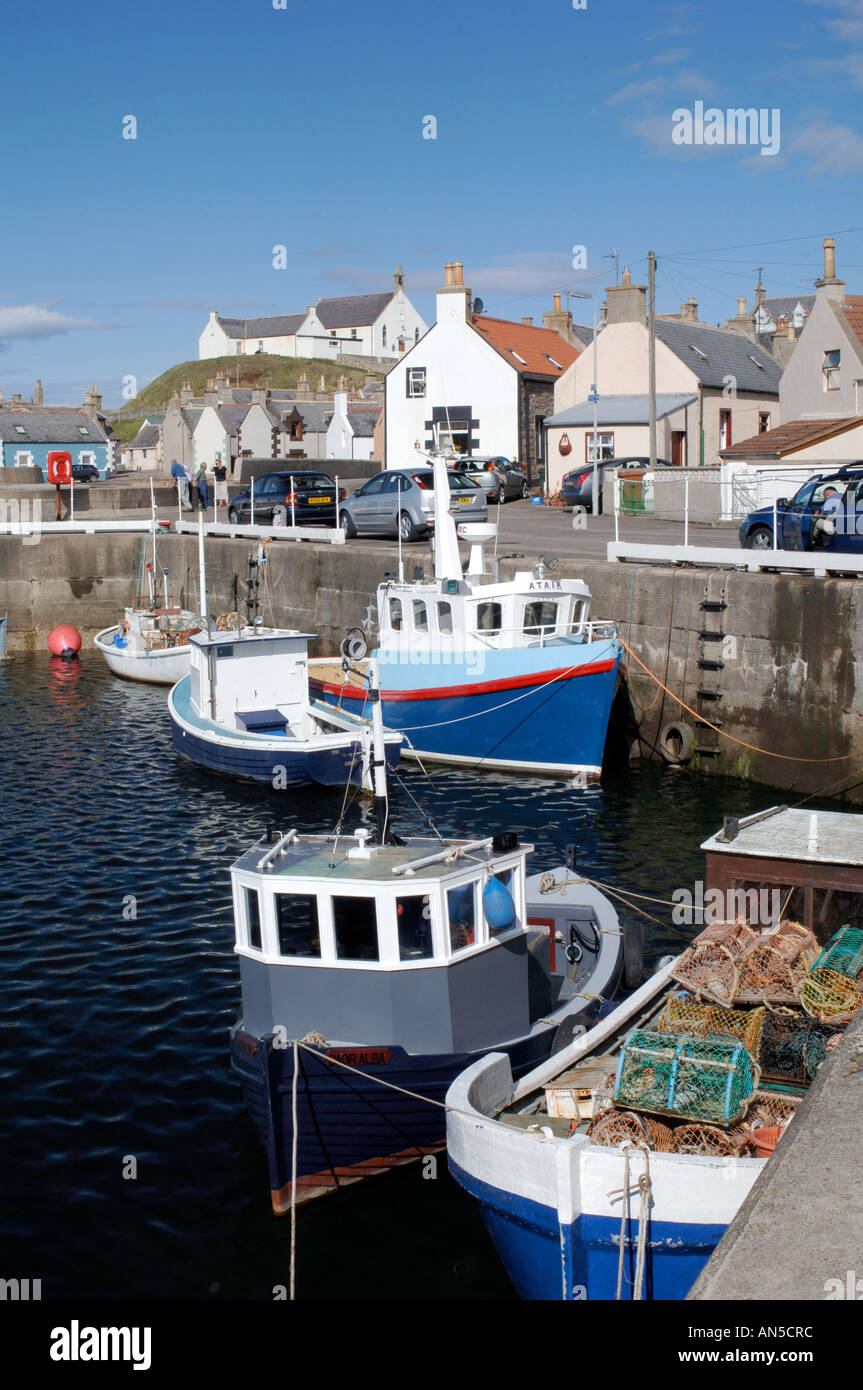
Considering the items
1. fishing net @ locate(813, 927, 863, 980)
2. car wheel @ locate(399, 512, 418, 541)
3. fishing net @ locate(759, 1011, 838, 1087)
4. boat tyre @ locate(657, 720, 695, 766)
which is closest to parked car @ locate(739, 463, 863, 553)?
boat tyre @ locate(657, 720, 695, 766)

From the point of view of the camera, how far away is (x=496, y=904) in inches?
388

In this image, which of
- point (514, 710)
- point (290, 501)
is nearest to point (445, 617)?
point (514, 710)

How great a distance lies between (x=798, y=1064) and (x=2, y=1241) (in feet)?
19.0

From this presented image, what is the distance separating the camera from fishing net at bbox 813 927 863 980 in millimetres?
9828

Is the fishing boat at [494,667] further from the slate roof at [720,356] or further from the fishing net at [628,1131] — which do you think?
the slate roof at [720,356]

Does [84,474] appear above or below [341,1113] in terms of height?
above

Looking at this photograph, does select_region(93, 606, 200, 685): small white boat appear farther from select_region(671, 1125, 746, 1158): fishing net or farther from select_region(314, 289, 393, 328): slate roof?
select_region(314, 289, 393, 328): slate roof

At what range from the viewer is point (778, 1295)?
16.7ft

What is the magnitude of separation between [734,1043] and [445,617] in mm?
14013

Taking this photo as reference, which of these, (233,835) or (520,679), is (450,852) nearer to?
(233,835)

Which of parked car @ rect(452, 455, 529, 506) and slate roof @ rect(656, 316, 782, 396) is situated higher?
slate roof @ rect(656, 316, 782, 396)

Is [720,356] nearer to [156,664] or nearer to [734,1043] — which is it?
[156,664]

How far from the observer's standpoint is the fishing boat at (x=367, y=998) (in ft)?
30.7

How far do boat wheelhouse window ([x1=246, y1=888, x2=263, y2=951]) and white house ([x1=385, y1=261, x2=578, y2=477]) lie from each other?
1510 inches
